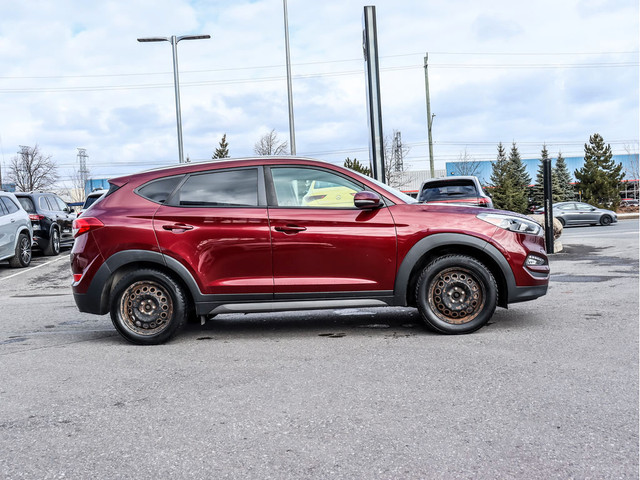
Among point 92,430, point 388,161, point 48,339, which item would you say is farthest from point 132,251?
point 388,161

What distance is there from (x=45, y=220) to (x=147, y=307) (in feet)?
42.8

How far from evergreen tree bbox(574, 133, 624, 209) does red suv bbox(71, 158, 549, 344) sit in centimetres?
5970

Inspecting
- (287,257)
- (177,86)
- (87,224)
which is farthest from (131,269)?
(177,86)

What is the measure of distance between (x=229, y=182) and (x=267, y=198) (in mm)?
394

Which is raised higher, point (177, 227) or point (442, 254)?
point (177, 227)

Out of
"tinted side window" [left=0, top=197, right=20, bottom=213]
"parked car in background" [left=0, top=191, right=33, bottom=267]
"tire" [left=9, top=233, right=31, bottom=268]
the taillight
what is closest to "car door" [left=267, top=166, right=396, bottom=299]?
the taillight

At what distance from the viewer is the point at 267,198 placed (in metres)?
5.89

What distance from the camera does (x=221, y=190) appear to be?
5.95m

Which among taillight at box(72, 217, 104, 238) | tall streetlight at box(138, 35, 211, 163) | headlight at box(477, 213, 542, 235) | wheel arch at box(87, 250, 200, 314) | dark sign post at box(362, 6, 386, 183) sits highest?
tall streetlight at box(138, 35, 211, 163)

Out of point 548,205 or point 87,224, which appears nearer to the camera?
point 87,224

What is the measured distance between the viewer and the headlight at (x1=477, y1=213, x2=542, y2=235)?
5.92 meters

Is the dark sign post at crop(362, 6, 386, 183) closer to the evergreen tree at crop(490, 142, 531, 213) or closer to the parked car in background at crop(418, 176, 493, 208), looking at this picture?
the parked car in background at crop(418, 176, 493, 208)

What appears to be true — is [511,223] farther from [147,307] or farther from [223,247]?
[147,307]

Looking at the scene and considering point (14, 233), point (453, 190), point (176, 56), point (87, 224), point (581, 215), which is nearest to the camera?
point (87, 224)
